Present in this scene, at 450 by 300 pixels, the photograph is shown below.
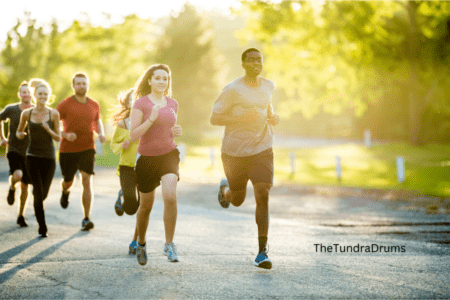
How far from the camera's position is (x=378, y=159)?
24.4m

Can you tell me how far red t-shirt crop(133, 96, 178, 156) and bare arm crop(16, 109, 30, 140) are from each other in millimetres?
2622

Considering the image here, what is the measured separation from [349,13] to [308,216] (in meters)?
17.4

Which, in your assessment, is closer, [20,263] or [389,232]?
[20,263]

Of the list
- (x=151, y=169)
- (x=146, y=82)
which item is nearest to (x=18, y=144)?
(x=146, y=82)

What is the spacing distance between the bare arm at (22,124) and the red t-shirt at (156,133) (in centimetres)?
262

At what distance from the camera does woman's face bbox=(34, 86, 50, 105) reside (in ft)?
22.1

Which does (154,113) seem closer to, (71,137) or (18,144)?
(71,137)

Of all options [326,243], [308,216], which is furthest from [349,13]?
[326,243]

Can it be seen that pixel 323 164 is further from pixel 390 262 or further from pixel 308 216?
pixel 390 262

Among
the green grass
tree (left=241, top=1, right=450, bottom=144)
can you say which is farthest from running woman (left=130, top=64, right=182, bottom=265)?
tree (left=241, top=1, right=450, bottom=144)

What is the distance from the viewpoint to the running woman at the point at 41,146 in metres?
6.65

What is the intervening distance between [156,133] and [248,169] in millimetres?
1094

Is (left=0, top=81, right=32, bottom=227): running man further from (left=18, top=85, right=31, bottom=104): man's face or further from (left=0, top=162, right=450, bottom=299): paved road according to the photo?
(left=0, top=162, right=450, bottom=299): paved road

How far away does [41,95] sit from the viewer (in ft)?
22.1
